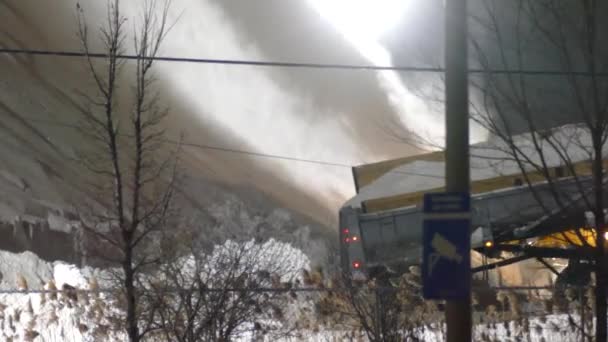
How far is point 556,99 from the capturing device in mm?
11008

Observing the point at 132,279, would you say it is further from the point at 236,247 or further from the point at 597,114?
the point at 597,114

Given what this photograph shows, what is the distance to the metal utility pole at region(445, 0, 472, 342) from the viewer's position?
668cm

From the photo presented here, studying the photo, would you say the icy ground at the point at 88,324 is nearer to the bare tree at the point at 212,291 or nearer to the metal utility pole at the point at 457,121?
the bare tree at the point at 212,291

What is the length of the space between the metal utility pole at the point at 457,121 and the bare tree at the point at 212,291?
3536 millimetres

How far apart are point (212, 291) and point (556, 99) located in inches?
184

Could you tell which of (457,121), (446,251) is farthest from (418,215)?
(446,251)

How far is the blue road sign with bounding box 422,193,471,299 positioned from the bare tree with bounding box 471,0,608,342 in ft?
8.24

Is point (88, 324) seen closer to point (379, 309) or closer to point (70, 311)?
point (70, 311)

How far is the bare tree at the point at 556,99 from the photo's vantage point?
344 inches

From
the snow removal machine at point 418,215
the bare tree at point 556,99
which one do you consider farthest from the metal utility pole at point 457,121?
the snow removal machine at point 418,215

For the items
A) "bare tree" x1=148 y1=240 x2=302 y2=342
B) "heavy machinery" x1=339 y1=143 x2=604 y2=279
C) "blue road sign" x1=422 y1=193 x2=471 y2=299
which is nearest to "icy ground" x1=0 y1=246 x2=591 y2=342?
"bare tree" x1=148 y1=240 x2=302 y2=342

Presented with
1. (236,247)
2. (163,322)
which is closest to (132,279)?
(163,322)

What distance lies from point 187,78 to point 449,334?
Result: 2193 centimetres

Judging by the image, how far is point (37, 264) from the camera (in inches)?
734
